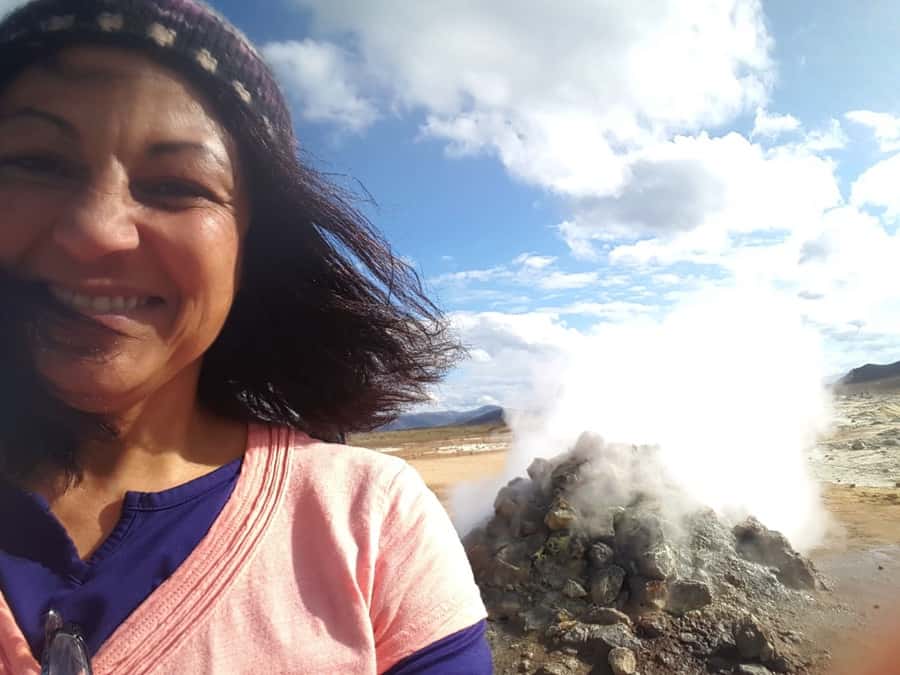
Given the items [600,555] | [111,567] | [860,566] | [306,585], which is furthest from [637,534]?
[111,567]

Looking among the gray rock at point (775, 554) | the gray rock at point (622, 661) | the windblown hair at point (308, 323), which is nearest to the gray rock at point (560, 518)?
the gray rock at point (622, 661)

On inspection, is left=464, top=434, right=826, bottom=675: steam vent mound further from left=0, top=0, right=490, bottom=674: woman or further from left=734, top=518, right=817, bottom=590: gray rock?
left=0, top=0, right=490, bottom=674: woman

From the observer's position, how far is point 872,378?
226ft

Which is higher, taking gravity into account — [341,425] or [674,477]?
[341,425]

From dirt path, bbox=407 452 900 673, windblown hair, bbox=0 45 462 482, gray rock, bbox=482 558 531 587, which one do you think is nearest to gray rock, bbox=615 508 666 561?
gray rock, bbox=482 558 531 587

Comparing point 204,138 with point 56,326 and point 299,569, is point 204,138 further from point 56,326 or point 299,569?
point 299,569

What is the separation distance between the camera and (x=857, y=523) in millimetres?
9781

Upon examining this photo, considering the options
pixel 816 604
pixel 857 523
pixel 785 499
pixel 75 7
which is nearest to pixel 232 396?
pixel 75 7

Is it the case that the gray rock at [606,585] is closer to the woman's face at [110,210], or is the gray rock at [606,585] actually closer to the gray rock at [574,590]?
the gray rock at [574,590]

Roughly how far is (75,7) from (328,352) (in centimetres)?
88

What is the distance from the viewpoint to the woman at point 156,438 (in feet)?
3.52

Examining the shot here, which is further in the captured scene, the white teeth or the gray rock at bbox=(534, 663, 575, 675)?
the gray rock at bbox=(534, 663, 575, 675)

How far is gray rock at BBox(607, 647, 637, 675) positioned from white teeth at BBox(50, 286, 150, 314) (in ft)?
16.3

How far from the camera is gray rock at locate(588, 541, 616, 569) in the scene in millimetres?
6168
